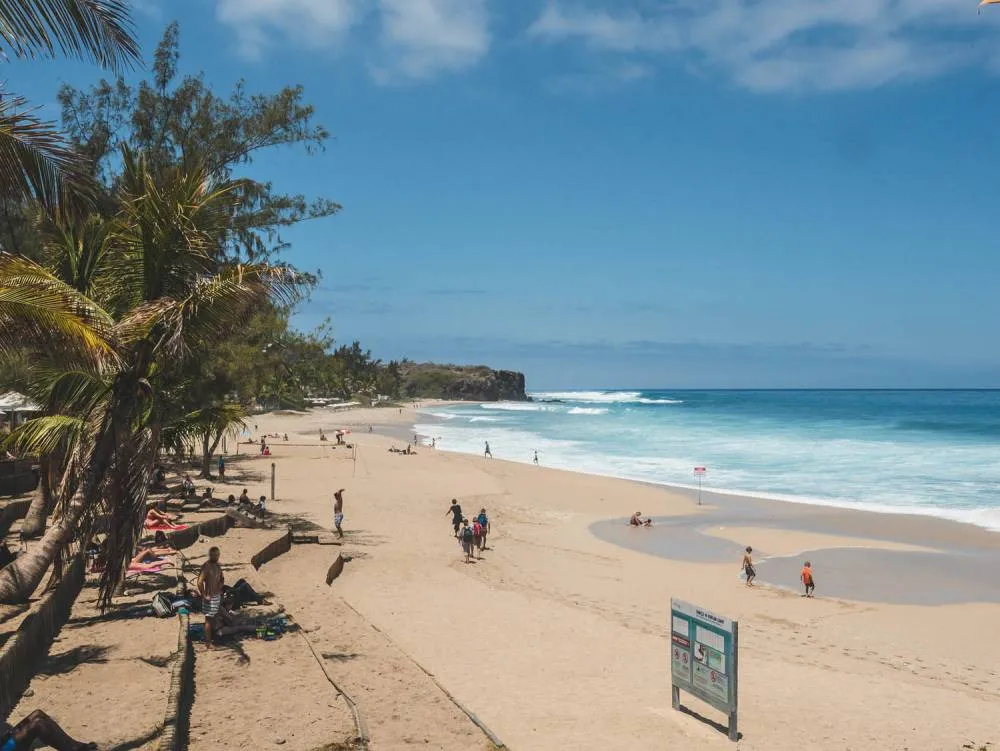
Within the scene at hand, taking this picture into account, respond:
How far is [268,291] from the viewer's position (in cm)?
816

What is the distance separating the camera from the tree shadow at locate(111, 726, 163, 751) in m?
6.06

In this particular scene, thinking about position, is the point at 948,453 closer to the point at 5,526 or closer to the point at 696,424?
the point at 696,424

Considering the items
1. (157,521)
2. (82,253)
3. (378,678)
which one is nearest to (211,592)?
(378,678)

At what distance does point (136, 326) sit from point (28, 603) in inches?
147

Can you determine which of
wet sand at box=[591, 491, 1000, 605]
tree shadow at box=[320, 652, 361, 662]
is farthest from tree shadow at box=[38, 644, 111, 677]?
wet sand at box=[591, 491, 1000, 605]

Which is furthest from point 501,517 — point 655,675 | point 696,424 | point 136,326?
point 696,424

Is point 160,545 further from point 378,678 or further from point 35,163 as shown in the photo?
point 35,163

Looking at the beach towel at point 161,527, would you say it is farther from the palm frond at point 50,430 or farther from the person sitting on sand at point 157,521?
the palm frond at point 50,430

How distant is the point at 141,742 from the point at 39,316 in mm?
3370

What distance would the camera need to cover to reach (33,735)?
18.4 ft

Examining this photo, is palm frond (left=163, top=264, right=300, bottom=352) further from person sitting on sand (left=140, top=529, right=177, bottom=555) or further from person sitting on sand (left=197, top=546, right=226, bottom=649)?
person sitting on sand (left=140, top=529, right=177, bottom=555)

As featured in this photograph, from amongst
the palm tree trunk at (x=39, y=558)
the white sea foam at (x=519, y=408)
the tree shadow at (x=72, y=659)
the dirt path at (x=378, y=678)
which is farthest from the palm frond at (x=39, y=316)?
the white sea foam at (x=519, y=408)

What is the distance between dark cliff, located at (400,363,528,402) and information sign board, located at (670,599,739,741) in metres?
156

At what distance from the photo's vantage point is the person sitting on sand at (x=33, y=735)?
5.51 meters
